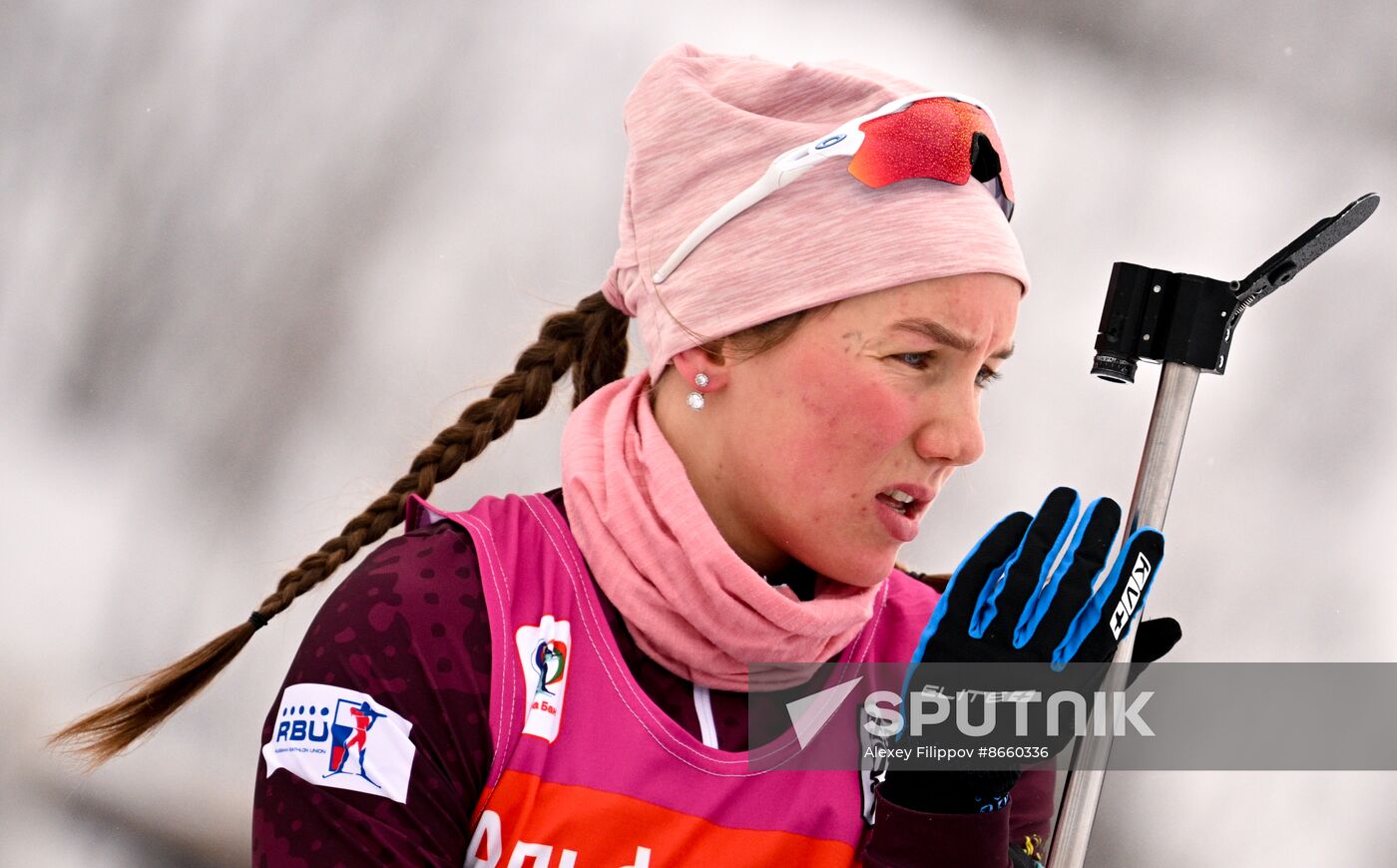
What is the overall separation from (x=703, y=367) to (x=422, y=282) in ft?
2.65

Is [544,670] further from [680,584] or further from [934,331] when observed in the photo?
[934,331]

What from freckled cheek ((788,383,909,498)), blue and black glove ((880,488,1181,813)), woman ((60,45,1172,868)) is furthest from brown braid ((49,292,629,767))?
blue and black glove ((880,488,1181,813))

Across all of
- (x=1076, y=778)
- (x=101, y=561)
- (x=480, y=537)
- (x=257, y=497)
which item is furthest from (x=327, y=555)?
(x=1076, y=778)

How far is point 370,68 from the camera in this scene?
77.8 inches

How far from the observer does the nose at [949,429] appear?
123 centimetres

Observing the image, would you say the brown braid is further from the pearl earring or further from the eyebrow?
the eyebrow

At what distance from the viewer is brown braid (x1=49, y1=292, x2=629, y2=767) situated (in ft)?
4.82

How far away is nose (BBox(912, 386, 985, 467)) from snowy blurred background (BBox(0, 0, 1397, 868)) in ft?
2.83

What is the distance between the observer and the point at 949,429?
1.23 metres

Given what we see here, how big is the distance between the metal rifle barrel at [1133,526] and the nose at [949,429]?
17 centimetres

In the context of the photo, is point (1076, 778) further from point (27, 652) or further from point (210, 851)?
point (27, 652)

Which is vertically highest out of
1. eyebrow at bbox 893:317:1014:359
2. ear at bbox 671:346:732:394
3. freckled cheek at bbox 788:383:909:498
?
eyebrow at bbox 893:317:1014:359

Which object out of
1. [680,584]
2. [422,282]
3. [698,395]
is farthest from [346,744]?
[422,282]

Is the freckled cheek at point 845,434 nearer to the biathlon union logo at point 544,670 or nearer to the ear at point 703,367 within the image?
the ear at point 703,367
